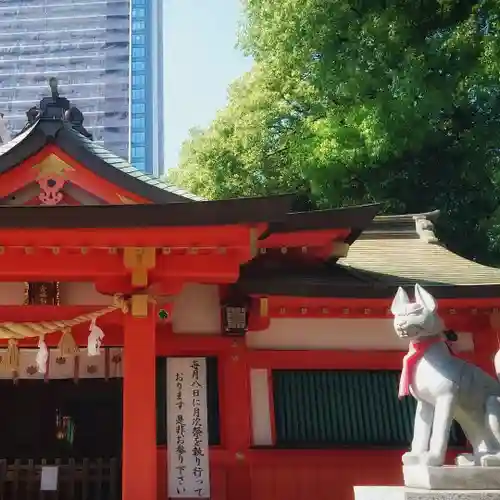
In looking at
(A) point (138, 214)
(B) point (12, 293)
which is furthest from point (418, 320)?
(B) point (12, 293)

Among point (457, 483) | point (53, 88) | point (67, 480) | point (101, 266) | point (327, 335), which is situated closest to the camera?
point (457, 483)

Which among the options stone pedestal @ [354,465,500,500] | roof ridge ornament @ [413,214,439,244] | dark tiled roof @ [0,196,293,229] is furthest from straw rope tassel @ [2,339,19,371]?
roof ridge ornament @ [413,214,439,244]

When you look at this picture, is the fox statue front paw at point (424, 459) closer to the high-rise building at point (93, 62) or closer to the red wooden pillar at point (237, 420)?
the red wooden pillar at point (237, 420)

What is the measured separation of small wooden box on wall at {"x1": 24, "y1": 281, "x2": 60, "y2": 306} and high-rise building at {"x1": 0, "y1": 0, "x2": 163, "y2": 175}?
70.7m

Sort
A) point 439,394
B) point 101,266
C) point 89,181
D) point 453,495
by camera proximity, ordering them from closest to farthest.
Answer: point 453,495, point 439,394, point 101,266, point 89,181

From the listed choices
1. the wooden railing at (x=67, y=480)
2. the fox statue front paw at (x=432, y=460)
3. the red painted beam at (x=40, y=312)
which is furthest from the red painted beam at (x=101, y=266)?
the fox statue front paw at (x=432, y=460)

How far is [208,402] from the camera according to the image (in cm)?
692

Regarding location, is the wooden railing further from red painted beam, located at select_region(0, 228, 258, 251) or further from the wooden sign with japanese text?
red painted beam, located at select_region(0, 228, 258, 251)

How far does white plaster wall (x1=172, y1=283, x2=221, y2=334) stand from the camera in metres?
7.01

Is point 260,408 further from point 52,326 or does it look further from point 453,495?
point 453,495

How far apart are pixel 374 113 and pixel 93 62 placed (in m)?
69.7

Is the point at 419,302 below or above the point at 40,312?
below

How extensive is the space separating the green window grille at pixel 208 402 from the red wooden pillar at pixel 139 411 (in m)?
1.10

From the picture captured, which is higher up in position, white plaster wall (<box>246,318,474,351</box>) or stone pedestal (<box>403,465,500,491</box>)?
white plaster wall (<box>246,318,474,351</box>)
